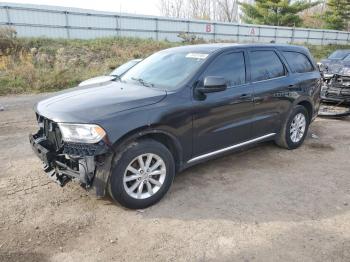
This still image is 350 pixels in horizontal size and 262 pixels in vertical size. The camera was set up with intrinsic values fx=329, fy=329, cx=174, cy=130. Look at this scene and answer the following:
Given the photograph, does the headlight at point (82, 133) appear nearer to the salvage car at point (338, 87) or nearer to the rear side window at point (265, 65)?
the rear side window at point (265, 65)

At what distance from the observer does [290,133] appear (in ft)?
17.9

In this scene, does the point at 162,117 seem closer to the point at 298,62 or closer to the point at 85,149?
the point at 85,149

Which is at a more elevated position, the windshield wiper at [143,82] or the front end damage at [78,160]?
the windshield wiper at [143,82]

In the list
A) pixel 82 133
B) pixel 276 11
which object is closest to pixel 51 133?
pixel 82 133

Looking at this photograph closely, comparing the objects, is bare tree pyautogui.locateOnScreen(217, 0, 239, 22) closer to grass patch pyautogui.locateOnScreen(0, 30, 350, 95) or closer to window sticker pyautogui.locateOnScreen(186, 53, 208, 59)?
grass patch pyautogui.locateOnScreen(0, 30, 350, 95)

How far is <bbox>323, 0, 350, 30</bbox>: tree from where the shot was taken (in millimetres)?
42188

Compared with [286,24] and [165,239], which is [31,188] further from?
[286,24]

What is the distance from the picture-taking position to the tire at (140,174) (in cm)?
334

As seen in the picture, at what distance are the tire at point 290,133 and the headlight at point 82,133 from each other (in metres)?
3.25

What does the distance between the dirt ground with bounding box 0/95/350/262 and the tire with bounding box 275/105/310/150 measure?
47 cm

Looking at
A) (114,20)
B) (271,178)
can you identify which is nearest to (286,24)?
(114,20)

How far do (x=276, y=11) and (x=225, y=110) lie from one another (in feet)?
122

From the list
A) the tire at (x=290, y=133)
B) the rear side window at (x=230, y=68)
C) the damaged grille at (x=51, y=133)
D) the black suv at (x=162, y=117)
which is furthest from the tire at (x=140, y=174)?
the tire at (x=290, y=133)

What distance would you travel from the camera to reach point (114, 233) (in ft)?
10.5
